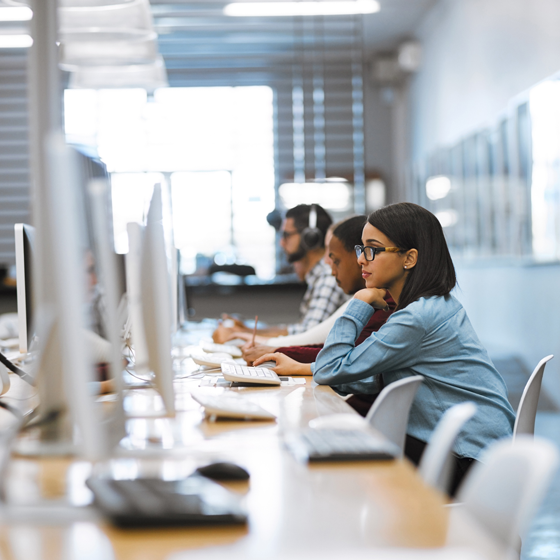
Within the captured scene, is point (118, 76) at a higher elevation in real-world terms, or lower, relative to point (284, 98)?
lower

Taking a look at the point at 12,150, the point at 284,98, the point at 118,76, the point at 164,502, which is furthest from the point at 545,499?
the point at 12,150

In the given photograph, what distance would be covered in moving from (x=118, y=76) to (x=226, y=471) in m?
3.52

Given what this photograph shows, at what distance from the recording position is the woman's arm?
1786 millimetres

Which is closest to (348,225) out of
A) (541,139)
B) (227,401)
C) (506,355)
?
(227,401)

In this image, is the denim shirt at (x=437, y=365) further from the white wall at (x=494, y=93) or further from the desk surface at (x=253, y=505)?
the white wall at (x=494, y=93)

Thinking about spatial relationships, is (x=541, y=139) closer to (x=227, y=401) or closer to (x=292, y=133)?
(x=227, y=401)

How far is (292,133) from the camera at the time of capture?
7.94 m

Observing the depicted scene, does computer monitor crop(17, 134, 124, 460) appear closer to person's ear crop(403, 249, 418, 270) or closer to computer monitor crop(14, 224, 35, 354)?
computer monitor crop(14, 224, 35, 354)

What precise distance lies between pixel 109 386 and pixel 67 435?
468mm

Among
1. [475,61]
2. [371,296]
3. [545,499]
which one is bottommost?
[545,499]

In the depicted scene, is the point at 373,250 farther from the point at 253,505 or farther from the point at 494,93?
the point at 494,93

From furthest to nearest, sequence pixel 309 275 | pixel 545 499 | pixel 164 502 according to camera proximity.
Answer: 1. pixel 309 275
2. pixel 545 499
3. pixel 164 502

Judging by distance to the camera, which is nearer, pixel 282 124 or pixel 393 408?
pixel 393 408

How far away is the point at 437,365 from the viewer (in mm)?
1838
